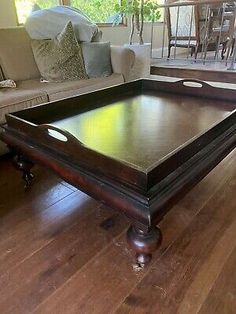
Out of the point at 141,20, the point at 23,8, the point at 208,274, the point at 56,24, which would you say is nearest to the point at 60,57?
the point at 56,24

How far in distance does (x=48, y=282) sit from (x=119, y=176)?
53 cm

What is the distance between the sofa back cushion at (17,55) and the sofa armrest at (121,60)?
29.0 inches

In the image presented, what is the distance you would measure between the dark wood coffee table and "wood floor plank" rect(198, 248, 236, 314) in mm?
266

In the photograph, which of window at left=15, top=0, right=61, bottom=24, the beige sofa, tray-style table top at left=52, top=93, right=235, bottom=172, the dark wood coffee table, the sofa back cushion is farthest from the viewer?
window at left=15, top=0, right=61, bottom=24

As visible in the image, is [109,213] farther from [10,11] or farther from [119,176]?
[10,11]

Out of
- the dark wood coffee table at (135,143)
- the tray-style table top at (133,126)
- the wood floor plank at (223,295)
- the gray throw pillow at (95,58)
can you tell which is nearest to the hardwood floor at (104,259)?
the wood floor plank at (223,295)

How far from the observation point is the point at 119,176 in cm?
87

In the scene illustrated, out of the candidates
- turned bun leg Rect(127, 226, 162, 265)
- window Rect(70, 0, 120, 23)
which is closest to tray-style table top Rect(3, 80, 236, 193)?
turned bun leg Rect(127, 226, 162, 265)

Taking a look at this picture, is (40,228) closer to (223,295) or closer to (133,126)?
(133,126)

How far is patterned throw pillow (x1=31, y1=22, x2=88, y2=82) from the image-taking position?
228 centimetres

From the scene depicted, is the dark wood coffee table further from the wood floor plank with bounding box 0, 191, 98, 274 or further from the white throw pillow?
the white throw pillow

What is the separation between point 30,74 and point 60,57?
1.13 feet

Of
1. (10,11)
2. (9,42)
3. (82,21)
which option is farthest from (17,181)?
(10,11)

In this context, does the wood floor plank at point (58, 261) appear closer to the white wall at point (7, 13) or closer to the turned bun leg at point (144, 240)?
the turned bun leg at point (144, 240)
